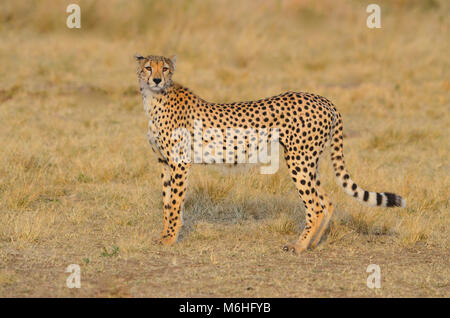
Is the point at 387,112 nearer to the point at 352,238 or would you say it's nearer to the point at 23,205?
the point at 352,238

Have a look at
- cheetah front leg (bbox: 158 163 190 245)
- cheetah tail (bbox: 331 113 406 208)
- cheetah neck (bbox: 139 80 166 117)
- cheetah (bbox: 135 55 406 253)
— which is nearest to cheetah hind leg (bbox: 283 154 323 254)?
cheetah (bbox: 135 55 406 253)

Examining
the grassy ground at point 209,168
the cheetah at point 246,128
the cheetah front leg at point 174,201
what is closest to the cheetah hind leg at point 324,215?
the cheetah at point 246,128

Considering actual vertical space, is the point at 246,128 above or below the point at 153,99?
below

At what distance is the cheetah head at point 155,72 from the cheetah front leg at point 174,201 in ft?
1.88

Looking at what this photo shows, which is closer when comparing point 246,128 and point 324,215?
point 246,128

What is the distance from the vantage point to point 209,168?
7.30m

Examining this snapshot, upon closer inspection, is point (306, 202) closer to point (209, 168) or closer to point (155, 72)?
point (155, 72)

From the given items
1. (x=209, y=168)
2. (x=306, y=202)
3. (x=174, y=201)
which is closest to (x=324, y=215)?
(x=306, y=202)

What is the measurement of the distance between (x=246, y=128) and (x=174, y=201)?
746 mm

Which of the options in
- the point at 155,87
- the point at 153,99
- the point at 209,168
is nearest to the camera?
the point at 155,87

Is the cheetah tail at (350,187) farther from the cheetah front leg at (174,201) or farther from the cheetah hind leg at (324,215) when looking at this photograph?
the cheetah front leg at (174,201)

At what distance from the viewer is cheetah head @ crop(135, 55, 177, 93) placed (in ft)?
16.6

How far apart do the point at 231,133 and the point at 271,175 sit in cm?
178

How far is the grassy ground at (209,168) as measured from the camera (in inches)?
185
